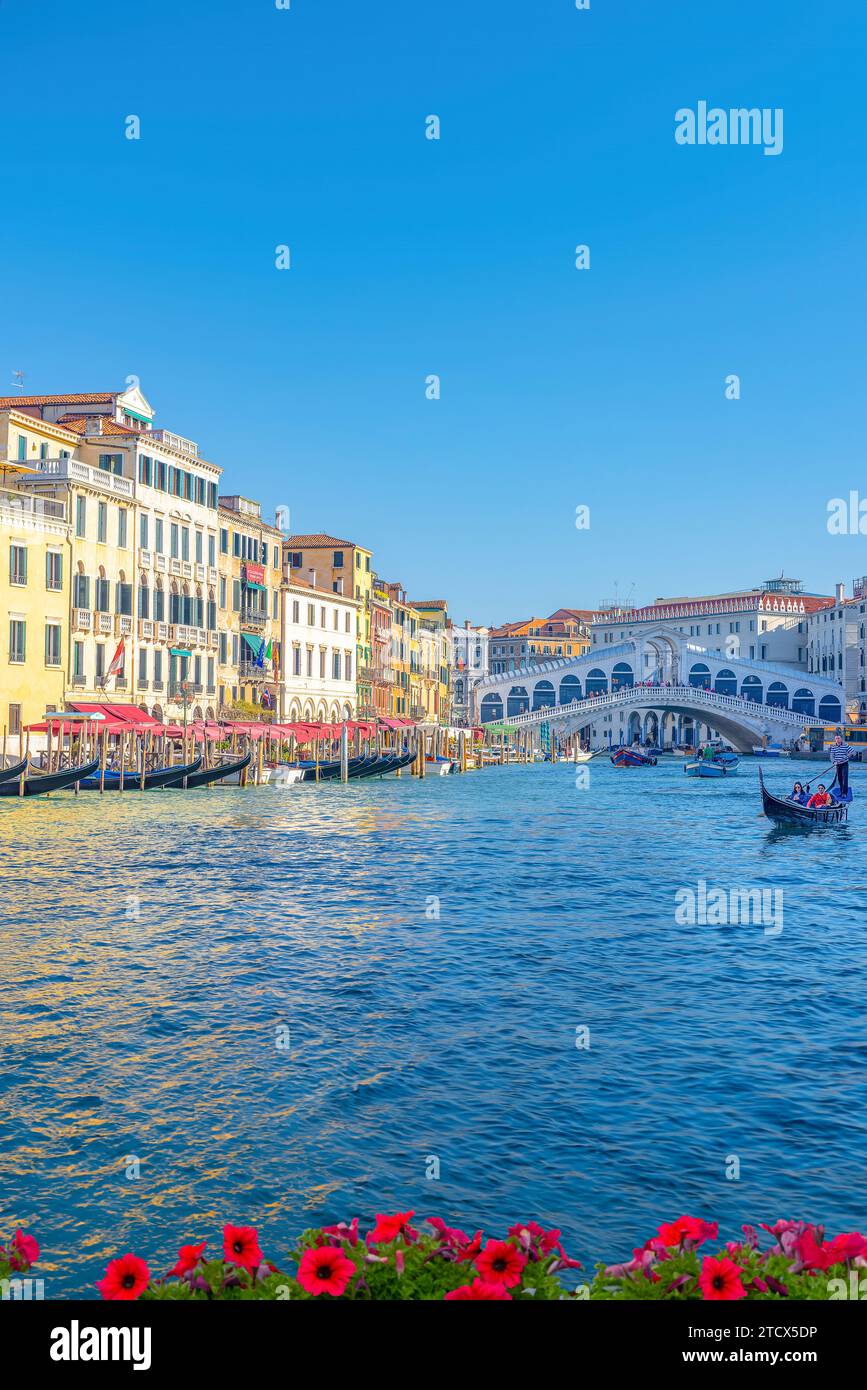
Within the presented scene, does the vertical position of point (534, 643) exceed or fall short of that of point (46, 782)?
it exceeds it

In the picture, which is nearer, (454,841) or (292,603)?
(454,841)

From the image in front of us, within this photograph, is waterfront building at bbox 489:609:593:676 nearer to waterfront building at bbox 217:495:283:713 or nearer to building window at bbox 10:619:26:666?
waterfront building at bbox 217:495:283:713

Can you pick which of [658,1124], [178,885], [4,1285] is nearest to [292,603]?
[178,885]

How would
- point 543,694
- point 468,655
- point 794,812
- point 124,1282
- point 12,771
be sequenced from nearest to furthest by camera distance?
point 124,1282
point 794,812
point 12,771
point 543,694
point 468,655

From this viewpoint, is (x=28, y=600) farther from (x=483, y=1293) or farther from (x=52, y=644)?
(x=483, y=1293)

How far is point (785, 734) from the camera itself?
77812 millimetres

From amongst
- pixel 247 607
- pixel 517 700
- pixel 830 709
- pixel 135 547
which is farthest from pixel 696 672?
pixel 135 547

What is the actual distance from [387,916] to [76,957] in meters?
4.08

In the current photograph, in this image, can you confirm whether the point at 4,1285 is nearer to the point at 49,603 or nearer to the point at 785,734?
the point at 49,603

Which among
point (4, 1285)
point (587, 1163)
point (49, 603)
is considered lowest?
point (587, 1163)

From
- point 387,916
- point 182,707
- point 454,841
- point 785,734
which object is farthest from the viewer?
point 785,734

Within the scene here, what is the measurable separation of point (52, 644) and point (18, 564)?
8.11 feet

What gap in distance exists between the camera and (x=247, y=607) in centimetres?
4753

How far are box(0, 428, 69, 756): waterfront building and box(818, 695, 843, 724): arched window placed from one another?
2563 inches
